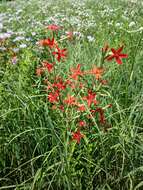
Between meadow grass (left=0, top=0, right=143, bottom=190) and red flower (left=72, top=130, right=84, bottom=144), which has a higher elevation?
red flower (left=72, top=130, right=84, bottom=144)

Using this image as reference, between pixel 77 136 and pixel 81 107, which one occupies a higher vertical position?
pixel 81 107

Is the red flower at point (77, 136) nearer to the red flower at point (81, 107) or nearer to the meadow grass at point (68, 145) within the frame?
the meadow grass at point (68, 145)

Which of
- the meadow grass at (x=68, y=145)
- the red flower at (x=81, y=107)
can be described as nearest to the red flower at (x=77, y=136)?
the meadow grass at (x=68, y=145)

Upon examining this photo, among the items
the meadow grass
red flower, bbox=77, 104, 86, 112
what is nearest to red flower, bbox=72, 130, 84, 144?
the meadow grass

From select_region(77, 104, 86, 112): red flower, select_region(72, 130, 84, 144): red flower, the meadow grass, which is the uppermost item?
select_region(77, 104, 86, 112): red flower

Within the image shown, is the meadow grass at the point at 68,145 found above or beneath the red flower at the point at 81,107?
beneath

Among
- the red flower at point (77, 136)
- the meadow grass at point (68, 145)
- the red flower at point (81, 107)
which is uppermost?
the red flower at point (81, 107)

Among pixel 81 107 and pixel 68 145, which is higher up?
pixel 81 107

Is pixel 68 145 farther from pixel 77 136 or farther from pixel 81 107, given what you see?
pixel 81 107

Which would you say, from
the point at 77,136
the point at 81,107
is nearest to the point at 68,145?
the point at 77,136

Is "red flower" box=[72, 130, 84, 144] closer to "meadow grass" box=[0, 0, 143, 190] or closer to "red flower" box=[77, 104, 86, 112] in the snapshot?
"meadow grass" box=[0, 0, 143, 190]

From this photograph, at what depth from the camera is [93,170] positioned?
2.72m

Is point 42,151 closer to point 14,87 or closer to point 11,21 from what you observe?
point 14,87

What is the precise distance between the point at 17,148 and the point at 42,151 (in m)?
0.16
